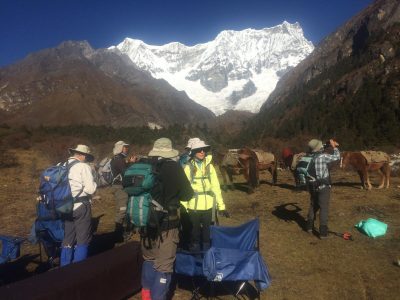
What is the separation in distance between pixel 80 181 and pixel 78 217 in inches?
23.8

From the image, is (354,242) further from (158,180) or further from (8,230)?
(8,230)

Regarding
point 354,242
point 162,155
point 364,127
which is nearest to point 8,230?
point 162,155

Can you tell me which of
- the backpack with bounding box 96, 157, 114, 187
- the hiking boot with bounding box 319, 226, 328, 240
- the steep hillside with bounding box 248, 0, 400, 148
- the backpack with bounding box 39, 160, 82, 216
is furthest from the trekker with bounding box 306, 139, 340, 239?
the steep hillside with bounding box 248, 0, 400, 148

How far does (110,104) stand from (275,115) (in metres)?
67.8

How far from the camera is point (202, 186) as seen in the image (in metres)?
7.09

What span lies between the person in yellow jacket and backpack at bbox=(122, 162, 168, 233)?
5.16 feet

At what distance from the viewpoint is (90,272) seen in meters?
5.73

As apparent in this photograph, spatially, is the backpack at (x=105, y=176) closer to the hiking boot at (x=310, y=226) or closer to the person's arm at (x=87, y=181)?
the person's arm at (x=87, y=181)

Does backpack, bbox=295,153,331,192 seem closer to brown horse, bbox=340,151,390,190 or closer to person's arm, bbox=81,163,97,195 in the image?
person's arm, bbox=81,163,97,195

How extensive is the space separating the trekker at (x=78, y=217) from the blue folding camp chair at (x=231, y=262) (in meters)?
1.70

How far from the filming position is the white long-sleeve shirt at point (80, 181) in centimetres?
687

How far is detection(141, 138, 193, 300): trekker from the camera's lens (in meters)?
5.54

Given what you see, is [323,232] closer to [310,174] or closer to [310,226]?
[310,226]

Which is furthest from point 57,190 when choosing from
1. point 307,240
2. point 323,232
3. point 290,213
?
point 290,213
